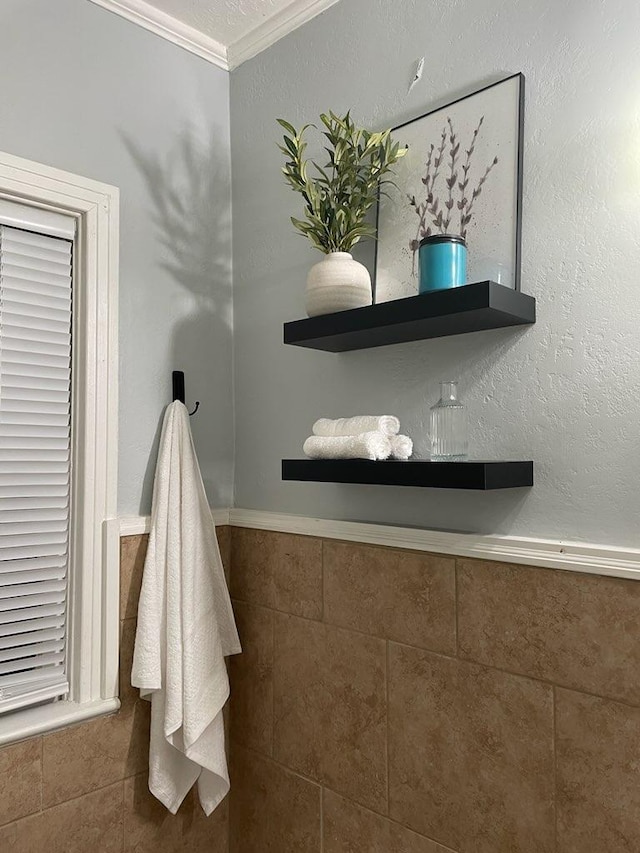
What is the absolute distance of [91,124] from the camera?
1.56m

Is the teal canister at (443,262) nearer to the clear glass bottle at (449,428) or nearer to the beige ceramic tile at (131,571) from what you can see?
the clear glass bottle at (449,428)

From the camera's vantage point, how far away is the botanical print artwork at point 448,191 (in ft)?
4.22

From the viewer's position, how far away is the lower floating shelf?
109cm

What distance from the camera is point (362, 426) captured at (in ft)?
4.29

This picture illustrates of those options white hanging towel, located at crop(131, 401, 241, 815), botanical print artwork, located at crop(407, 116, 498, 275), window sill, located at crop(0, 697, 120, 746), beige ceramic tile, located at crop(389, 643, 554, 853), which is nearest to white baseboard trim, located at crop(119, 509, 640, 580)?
white hanging towel, located at crop(131, 401, 241, 815)

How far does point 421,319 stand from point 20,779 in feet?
4.02

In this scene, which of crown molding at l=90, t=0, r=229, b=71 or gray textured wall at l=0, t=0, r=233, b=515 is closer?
gray textured wall at l=0, t=0, r=233, b=515

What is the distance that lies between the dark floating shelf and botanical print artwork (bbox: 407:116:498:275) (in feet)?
0.55

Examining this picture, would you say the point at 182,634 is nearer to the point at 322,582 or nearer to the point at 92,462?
the point at 322,582

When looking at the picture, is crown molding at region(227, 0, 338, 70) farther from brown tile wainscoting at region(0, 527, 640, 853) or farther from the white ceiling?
brown tile wainscoting at region(0, 527, 640, 853)

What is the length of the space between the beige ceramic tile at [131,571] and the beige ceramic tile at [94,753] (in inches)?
8.8

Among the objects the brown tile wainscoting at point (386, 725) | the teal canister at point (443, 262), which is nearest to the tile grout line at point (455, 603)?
the brown tile wainscoting at point (386, 725)

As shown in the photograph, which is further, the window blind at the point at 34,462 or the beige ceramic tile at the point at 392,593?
the window blind at the point at 34,462

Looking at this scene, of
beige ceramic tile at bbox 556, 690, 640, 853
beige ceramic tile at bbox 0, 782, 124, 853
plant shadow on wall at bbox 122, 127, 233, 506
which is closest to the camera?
beige ceramic tile at bbox 556, 690, 640, 853
